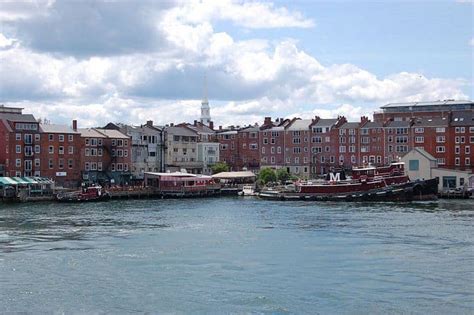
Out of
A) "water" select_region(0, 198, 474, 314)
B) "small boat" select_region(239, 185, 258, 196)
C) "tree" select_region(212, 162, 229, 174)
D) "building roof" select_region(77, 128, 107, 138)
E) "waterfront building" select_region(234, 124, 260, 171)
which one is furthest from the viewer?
"waterfront building" select_region(234, 124, 260, 171)

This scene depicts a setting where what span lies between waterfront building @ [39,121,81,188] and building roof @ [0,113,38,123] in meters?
2.11

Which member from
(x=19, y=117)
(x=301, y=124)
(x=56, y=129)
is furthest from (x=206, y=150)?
(x=19, y=117)

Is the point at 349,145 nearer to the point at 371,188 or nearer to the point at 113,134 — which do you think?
the point at 371,188

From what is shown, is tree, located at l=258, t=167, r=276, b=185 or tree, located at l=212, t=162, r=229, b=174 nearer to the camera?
tree, located at l=258, t=167, r=276, b=185

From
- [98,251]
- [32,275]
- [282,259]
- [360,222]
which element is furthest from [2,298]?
[360,222]

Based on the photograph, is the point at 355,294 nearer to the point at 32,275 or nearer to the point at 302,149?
the point at 32,275

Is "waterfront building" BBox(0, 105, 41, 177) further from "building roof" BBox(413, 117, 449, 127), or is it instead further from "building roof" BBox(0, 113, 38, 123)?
"building roof" BBox(413, 117, 449, 127)

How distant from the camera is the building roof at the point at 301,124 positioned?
137 metres

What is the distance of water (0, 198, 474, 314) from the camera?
101 feet

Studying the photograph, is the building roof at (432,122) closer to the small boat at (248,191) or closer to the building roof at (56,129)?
the small boat at (248,191)

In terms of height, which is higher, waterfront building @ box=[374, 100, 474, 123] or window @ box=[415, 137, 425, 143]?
waterfront building @ box=[374, 100, 474, 123]

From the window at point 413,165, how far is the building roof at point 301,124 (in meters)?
31.5

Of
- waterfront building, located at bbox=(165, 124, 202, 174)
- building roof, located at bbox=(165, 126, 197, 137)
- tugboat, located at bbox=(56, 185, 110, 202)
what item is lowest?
tugboat, located at bbox=(56, 185, 110, 202)

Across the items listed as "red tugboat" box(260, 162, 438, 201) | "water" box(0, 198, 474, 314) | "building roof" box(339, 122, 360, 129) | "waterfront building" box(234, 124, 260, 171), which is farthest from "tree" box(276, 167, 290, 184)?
"water" box(0, 198, 474, 314)
